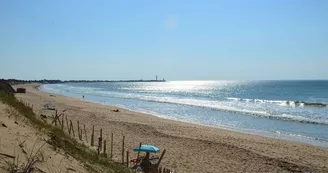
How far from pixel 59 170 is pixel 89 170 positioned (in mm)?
983

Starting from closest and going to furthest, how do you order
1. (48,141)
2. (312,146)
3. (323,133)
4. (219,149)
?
1. (48,141)
2. (219,149)
3. (312,146)
4. (323,133)

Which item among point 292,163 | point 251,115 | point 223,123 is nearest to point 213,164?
point 292,163

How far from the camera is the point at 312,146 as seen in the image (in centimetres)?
2388

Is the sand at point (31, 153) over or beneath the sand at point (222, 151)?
over

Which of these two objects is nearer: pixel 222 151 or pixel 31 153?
pixel 31 153

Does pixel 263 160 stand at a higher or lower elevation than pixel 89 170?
lower

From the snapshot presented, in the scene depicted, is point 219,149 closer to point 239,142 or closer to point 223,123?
point 239,142

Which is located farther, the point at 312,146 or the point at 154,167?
the point at 312,146

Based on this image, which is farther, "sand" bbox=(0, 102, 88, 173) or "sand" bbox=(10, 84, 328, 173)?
"sand" bbox=(10, 84, 328, 173)

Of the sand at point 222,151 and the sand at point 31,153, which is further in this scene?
the sand at point 222,151

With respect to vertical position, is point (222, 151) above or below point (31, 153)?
below

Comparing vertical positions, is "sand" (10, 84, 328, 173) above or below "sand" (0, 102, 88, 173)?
below

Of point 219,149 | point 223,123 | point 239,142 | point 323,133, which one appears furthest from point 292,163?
point 223,123

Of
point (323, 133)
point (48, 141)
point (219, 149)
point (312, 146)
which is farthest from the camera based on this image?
point (323, 133)
